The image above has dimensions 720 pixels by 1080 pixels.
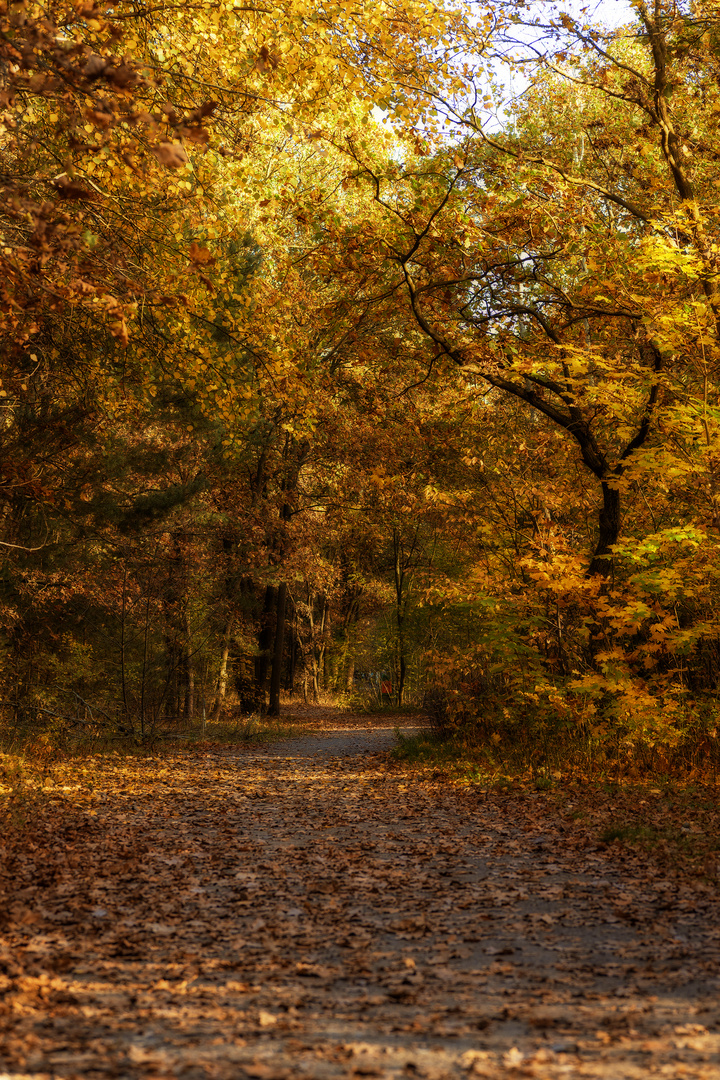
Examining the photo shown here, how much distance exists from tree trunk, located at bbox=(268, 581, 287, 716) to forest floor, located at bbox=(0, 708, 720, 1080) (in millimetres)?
17088

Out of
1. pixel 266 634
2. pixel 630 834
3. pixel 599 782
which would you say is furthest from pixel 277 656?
pixel 630 834

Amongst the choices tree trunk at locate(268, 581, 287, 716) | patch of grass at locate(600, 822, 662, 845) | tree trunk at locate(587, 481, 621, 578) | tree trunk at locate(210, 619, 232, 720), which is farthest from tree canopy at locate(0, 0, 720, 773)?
tree trunk at locate(268, 581, 287, 716)

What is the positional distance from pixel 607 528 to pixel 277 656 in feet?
50.2

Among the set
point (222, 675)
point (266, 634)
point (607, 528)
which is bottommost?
point (222, 675)

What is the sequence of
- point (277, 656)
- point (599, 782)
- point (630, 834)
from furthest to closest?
1. point (277, 656)
2. point (599, 782)
3. point (630, 834)

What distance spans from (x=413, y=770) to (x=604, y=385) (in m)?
6.24

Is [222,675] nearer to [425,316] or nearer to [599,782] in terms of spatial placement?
[425,316]

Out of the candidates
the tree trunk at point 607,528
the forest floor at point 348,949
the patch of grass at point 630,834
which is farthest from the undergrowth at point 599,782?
the tree trunk at point 607,528

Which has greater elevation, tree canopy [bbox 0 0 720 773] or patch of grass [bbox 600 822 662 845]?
tree canopy [bbox 0 0 720 773]

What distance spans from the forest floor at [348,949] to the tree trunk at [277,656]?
17088 mm

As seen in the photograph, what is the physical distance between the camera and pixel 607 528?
516 inches

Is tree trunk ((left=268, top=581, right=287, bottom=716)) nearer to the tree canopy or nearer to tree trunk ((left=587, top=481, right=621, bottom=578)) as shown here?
the tree canopy

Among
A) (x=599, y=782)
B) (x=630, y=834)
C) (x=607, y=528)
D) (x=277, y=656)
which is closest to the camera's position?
(x=630, y=834)

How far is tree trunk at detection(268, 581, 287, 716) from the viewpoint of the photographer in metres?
26.7
